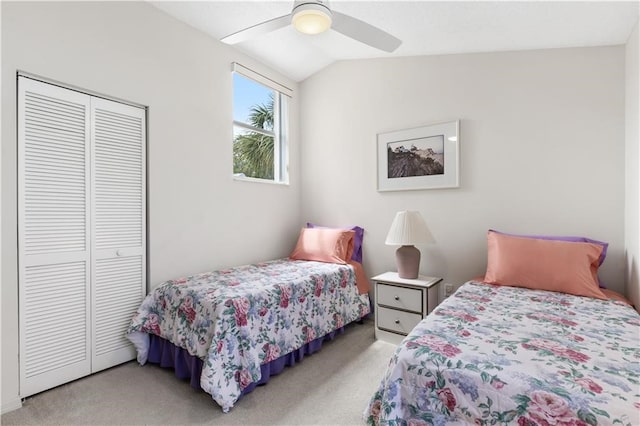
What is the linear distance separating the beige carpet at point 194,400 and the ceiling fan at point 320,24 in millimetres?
2154

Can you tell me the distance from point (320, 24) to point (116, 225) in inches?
76.7

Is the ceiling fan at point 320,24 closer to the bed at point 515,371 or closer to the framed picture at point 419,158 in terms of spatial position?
the framed picture at point 419,158

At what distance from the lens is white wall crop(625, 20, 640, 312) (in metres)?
2.00

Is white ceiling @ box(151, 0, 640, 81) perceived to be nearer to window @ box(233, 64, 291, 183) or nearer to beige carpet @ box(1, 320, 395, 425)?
window @ box(233, 64, 291, 183)

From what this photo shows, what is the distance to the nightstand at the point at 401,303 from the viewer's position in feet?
8.76

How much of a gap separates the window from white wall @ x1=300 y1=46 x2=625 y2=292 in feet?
1.69

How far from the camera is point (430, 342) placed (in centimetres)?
136

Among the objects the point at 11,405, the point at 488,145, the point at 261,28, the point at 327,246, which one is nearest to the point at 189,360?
the point at 11,405

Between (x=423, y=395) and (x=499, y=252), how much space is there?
1571 millimetres

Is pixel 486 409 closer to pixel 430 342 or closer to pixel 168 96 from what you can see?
pixel 430 342

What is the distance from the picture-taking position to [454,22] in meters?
2.41

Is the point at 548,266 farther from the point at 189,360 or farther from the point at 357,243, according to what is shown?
the point at 189,360

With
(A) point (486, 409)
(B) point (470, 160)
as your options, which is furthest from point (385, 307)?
(A) point (486, 409)

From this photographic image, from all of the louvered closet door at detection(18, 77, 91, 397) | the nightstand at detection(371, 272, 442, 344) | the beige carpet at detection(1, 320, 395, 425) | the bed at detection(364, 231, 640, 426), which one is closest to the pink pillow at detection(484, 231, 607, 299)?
the bed at detection(364, 231, 640, 426)
